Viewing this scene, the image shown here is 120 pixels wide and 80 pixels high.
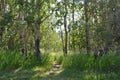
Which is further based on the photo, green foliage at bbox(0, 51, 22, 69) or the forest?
green foliage at bbox(0, 51, 22, 69)

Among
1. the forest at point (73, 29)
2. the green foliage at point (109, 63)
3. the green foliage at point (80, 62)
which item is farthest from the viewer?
the green foliage at point (80, 62)

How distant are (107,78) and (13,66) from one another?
5147mm

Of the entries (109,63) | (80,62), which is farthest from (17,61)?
(109,63)

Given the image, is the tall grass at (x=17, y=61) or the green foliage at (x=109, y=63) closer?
the green foliage at (x=109, y=63)

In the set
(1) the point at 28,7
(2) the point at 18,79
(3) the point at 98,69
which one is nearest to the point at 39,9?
(1) the point at 28,7

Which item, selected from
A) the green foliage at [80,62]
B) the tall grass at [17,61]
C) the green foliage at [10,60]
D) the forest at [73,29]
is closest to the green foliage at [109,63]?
the forest at [73,29]

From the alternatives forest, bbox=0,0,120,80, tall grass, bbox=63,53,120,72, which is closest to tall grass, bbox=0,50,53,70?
forest, bbox=0,0,120,80

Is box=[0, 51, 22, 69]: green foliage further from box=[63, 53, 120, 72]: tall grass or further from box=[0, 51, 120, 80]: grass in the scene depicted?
box=[63, 53, 120, 72]: tall grass

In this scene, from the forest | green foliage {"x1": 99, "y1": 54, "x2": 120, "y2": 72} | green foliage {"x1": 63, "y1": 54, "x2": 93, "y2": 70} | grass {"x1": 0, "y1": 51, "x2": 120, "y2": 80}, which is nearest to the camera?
the forest

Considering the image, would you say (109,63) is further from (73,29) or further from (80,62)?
(73,29)

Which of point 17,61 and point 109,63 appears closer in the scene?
point 109,63

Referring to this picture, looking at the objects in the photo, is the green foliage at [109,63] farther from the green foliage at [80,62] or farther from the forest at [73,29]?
the green foliage at [80,62]

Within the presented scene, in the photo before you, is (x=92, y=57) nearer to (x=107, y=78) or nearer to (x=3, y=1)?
(x=107, y=78)

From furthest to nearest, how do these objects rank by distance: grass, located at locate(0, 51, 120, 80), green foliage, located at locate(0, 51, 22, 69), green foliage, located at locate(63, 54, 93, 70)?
green foliage, located at locate(63, 54, 93, 70) < green foliage, located at locate(0, 51, 22, 69) < grass, located at locate(0, 51, 120, 80)
